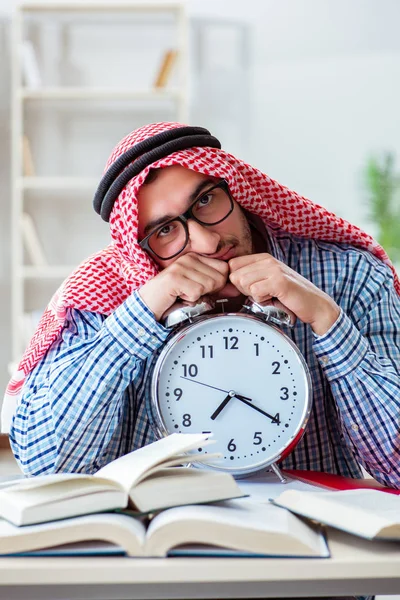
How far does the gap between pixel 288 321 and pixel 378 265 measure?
1.20 ft

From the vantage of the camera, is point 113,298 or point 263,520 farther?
point 113,298

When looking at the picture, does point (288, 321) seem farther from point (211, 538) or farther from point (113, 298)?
point (211, 538)

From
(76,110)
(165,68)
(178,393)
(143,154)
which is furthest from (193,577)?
(76,110)

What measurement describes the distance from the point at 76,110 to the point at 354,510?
4.13m

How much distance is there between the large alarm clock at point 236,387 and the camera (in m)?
1.35

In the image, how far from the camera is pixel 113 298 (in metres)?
1.61

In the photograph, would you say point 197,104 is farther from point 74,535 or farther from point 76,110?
point 74,535

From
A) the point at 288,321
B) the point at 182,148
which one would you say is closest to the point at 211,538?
the point at 288,321

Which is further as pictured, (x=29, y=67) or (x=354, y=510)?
(x=29, y=67)

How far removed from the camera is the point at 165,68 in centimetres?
448

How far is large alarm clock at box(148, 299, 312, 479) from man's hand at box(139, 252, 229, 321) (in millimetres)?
29

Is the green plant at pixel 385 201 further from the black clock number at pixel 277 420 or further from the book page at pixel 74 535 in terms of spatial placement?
the book page at pixel 74 535

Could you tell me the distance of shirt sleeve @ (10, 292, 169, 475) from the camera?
1.42 metres

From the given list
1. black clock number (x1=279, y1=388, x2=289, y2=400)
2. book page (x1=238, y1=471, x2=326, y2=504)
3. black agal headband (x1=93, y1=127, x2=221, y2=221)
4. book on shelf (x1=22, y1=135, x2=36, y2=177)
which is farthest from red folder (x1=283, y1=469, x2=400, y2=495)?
book on shelf (x1=22, y1=135, x2=36, y2=177)
